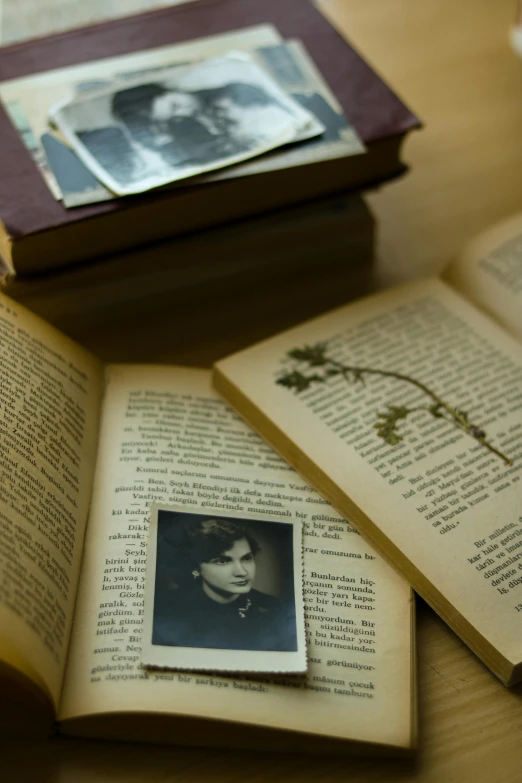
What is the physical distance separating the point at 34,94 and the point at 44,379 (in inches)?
11.2

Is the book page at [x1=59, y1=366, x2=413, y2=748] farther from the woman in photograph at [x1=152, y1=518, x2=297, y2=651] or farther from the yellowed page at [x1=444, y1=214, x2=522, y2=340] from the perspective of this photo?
the yellowed page at [x1=444, y1=214, x2=522, y2=340]

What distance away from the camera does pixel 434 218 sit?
90 centimetres

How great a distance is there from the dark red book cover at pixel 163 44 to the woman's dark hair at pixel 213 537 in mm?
257

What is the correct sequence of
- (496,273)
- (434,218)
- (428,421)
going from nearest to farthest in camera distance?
(428,421)
(496,273)
(434,218)

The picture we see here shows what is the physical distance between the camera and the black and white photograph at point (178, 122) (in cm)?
72

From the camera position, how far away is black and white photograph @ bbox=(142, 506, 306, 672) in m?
0.56

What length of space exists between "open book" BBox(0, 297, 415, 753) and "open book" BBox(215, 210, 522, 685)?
3cm

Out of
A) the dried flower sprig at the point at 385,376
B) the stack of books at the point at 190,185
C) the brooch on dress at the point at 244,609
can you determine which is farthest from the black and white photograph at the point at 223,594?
the stack of books at the point at 190,185

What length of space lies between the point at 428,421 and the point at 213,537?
0.19 meters

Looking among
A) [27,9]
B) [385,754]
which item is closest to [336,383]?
[385,754]

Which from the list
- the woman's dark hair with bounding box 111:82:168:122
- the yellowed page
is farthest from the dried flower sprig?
the woman's dark hair with bounding box 111:82:168:122

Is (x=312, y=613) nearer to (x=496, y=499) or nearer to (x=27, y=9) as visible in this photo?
(x=496, y=499)

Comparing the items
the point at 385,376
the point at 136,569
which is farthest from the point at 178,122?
the point at 136,569

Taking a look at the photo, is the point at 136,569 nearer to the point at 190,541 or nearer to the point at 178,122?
the point at 190,541
